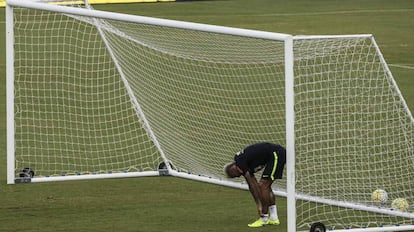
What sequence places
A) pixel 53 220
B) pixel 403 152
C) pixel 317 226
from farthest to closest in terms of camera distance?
1. pixel 403 152
2. pixel 53 220
3. pixel 317 226

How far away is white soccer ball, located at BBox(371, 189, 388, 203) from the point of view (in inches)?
572

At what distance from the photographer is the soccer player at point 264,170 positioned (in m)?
13.7

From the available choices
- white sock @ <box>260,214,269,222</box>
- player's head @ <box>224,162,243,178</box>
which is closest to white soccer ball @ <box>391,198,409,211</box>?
white sock @ <box>260,214,269,222</box>

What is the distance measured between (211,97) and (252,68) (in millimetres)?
704

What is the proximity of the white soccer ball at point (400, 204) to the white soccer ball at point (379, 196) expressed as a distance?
0.66 feet

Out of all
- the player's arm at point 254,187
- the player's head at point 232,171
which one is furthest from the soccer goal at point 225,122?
the player's head at point 232,171

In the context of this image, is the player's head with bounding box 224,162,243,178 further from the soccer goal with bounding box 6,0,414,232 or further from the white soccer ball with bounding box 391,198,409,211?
the white soccer ball with bounding box 391,198,409,211

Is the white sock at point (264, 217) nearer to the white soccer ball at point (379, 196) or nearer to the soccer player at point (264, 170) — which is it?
the soccer player at point (264, 170)

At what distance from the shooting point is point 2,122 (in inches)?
792

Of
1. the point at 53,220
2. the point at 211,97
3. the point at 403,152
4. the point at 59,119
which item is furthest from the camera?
the point at 59,119

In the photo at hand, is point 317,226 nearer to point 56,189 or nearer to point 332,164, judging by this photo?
point 332,164

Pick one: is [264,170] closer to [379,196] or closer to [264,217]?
[264,217]

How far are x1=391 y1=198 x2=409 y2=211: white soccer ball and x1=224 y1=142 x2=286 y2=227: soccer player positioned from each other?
51.4 inches

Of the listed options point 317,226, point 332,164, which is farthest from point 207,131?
point 317,226
